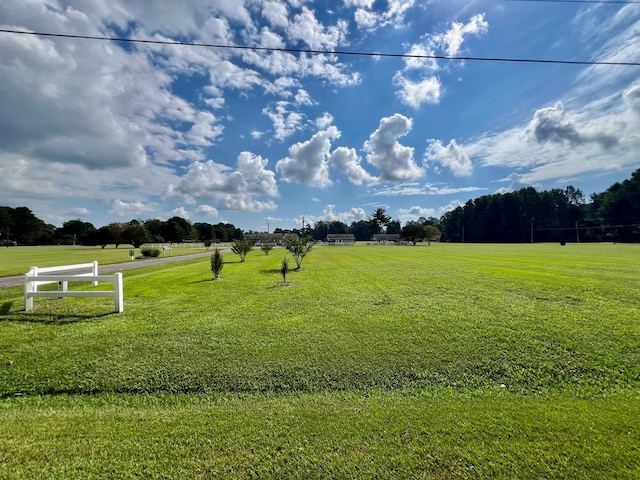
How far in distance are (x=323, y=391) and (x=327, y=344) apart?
1351 mm

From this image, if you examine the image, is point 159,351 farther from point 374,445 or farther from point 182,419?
point 374,445

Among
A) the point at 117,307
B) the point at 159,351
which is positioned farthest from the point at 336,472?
the point at 117,307

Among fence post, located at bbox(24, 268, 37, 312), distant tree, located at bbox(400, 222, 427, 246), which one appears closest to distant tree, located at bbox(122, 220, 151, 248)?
distant tree, located at bbox(400, 222, 427, 246)

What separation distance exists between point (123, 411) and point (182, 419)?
863 mm

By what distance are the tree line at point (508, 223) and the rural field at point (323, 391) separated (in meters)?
70.4

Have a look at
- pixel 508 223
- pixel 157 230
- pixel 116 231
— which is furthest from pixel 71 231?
pixel 508 223

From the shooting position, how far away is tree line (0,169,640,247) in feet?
257

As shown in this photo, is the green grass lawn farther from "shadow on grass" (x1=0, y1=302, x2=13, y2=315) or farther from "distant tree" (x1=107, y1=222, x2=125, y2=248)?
"distant tree" (x1=107, y1=222, x2=125, y2=248)

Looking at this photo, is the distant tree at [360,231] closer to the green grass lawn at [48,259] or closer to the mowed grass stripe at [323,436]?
the green grass lawn at [48,259]

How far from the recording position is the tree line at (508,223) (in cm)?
7831

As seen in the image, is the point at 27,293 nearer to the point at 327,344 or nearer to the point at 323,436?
the point at 327,344

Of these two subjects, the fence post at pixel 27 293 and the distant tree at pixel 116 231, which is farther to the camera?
the distant tree at pixel 116 231

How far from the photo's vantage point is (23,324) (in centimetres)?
650

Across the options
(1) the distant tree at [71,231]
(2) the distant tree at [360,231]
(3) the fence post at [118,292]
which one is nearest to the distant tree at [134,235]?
(1) the distant tree at [71,231]
